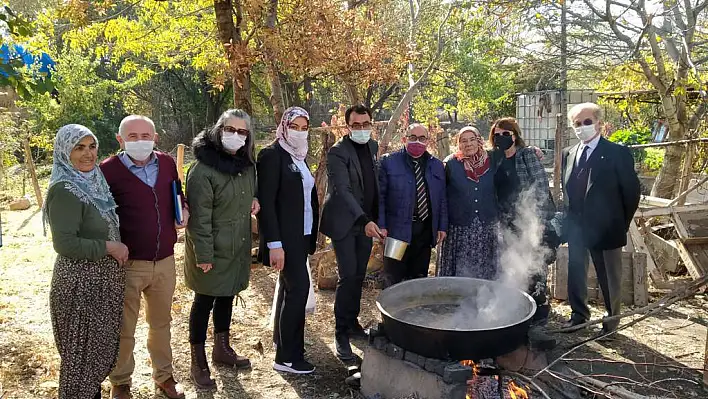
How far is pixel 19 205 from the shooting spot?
12305mm

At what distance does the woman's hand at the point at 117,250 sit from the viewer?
2.90 meters

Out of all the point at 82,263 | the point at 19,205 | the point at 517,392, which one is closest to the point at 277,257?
the point at 82,263

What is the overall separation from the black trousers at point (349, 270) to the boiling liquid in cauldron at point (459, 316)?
2.03ft

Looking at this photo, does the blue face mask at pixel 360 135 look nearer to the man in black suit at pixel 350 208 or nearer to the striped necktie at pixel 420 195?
the man in black suit at pixel 350 208

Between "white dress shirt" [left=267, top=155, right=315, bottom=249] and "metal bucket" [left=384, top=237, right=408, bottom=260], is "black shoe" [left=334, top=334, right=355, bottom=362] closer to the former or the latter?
"metal bucket" [left=384, top=237, right=408, bottom=260]

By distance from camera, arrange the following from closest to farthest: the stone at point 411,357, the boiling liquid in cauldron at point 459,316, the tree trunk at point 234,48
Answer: the stone at point 411,357, the boiling liquid in cauldron at point 459,316, the tree trunk at point 234,48

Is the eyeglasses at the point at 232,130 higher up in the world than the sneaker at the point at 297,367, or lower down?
higher up

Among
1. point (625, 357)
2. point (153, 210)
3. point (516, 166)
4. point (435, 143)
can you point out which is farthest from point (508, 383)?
point (435, 143)

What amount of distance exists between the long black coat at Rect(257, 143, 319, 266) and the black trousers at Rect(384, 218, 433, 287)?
111 centimetres

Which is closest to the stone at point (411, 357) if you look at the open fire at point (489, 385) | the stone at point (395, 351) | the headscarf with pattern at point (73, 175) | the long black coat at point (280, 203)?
the stone at point (395, 351)

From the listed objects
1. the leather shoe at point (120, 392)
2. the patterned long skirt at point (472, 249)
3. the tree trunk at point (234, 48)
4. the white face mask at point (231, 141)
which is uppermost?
the tree trunk at point (234, 48)

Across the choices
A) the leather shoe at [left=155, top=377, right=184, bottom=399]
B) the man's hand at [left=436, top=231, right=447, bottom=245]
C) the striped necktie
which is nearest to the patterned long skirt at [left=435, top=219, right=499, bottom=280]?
the man's hand at [left=436, top=231, right=447, bottom=245]

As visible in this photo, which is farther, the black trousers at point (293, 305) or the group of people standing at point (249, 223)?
the black trousers at point (293, 305)

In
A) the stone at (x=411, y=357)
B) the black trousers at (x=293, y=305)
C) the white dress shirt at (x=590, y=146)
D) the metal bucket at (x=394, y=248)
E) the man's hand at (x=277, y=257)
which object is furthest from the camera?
the white dress shirt at (x=590, y=146)
